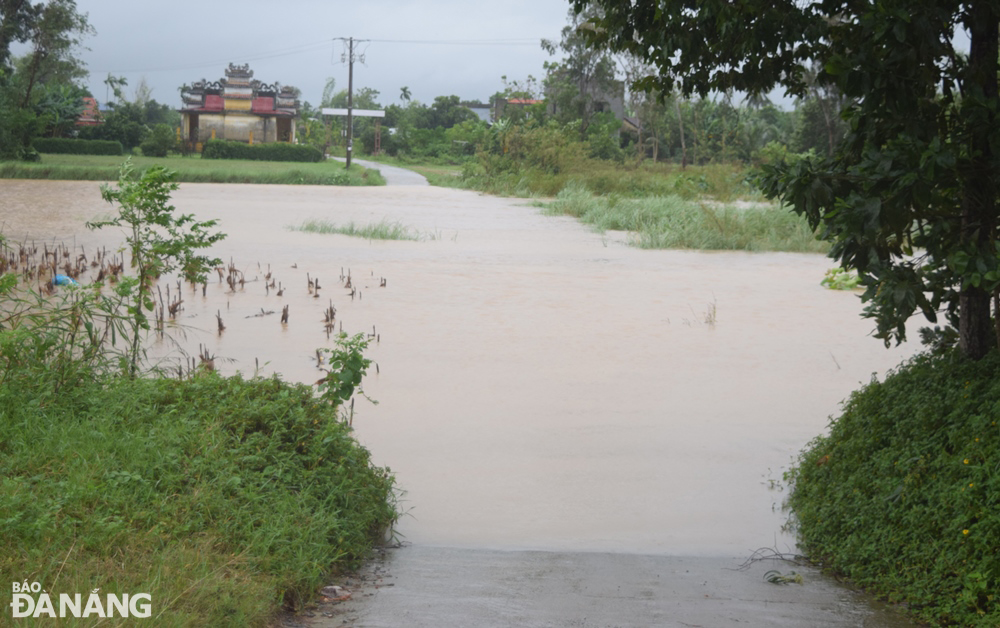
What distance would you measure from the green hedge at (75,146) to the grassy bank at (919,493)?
4597 centimetres

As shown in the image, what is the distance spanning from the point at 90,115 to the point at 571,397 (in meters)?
58.9

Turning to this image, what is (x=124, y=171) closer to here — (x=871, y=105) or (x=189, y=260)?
Answer: (x=189, y=260)

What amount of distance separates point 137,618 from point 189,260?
3692mm

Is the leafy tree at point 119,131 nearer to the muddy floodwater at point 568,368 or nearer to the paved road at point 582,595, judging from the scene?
the muddy floodwater at point 568,368

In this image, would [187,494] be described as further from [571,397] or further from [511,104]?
[511,104]

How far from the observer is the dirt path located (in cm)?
401

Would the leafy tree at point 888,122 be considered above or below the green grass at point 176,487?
above

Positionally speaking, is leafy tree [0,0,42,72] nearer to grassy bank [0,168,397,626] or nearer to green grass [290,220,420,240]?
green grass [290,220,420,240]

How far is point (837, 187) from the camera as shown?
13.1 feet

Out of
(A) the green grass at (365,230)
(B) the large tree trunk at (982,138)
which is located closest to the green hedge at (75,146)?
(A) the green grass at (365,230)

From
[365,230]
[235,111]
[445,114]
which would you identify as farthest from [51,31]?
[445,114]

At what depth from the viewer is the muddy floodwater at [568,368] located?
5.45 m

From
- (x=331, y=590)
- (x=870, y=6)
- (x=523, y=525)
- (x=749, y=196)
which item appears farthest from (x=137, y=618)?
(x=749, y=196)

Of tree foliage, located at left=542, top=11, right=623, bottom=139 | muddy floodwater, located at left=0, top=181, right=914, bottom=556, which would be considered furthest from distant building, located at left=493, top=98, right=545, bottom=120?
muddy floodwater, located at left=0, top=181, right=914, bottom=556
